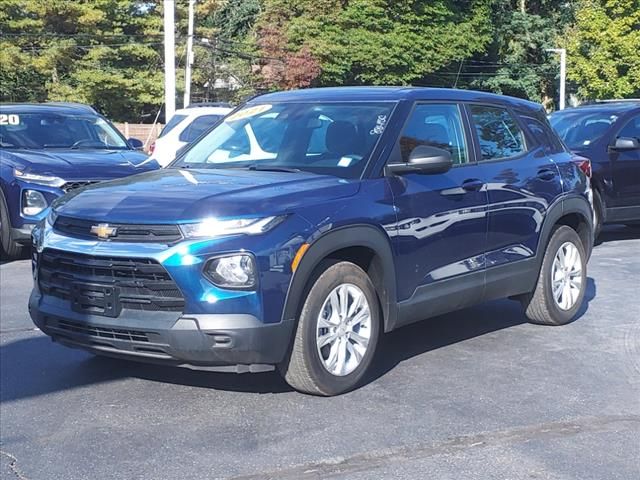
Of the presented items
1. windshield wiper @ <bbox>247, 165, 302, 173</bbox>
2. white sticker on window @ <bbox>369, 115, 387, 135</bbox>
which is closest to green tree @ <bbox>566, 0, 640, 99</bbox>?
white sticker on window @ <bbox>369, 115, 387, 135</bbox>

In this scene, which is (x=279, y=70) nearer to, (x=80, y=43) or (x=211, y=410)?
(x=80, y=43)

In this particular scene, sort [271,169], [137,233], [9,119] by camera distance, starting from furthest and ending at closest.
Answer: [9,119]
[271,169]
[137,233]

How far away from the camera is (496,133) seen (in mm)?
6676

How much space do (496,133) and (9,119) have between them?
22.8 feet

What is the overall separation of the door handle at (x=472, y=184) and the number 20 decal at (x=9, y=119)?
7.08m

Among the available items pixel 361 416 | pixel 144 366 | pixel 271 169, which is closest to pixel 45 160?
pixel 144 366

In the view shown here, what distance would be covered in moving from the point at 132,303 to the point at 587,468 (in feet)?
8.09

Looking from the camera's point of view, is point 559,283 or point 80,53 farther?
point 80,53

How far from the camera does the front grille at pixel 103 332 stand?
15.6 ft

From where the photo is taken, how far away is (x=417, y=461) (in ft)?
14.1

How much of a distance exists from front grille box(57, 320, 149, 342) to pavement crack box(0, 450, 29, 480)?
0.79 m

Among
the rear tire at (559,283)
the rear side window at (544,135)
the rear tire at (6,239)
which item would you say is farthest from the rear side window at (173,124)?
the rear tire at (559,283)

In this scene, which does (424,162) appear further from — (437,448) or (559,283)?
(559,283)

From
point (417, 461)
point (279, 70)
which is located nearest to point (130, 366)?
point (417, 461)
